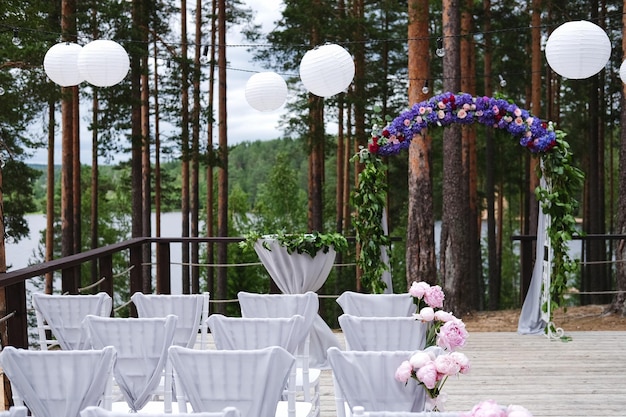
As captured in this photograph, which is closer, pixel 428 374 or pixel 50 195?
pixel 428 374

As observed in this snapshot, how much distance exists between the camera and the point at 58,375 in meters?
2.89

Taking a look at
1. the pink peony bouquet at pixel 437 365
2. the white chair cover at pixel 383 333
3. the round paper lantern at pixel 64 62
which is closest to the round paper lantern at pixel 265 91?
the round paper lantern at pixel 64 62

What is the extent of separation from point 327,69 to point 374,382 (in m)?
3.37

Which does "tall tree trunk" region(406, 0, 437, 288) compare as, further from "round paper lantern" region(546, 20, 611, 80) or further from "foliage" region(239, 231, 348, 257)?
"round paper lantern" region(546, 20, 611, 80)

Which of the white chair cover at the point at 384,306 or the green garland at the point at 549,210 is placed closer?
the white chair cover at the point at 384,306

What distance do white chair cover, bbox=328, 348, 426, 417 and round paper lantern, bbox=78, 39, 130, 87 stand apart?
3649 mm

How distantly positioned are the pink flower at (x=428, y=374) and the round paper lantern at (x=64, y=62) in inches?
167

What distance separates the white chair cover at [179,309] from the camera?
4402mm

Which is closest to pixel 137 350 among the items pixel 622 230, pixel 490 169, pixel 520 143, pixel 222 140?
pixel 520 143

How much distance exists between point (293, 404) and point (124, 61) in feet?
11.6

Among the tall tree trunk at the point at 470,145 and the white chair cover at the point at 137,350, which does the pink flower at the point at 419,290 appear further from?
the tall tree trunk at the point at 470,145

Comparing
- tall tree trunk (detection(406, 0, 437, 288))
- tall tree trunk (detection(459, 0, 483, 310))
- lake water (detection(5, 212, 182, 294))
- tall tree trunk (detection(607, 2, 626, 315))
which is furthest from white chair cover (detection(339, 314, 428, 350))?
lake water (detection(5, 212, 182, 294))

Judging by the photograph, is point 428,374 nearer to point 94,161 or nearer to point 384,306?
point 384,306

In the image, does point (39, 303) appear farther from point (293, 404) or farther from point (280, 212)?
point (280, 212)
